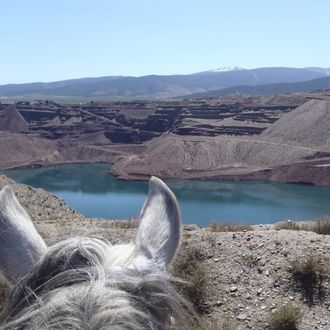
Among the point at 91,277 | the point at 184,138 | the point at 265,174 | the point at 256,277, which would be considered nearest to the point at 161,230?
the point at 91,277

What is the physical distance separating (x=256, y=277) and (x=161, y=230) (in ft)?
17.6

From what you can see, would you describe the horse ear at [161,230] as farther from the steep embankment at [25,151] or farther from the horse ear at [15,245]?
the steep embankment at [25,151]

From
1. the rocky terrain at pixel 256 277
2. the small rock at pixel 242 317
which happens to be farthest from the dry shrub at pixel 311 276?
the small rock at pixel 242 317

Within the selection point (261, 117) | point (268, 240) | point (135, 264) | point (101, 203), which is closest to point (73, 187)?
point (101, 203)

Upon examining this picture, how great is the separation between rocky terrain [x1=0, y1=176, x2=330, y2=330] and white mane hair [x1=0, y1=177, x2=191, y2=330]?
399 cm

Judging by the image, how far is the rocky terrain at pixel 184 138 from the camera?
158ft

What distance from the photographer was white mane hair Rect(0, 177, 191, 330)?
1.07 metres

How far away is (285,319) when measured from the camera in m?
5.56

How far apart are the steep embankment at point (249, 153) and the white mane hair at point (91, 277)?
43025 mm

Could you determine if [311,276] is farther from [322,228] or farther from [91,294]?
[91,294]

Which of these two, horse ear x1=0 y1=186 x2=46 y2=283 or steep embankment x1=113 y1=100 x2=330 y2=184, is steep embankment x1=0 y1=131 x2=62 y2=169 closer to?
steep embankment x1=113 y1=100 x2=330 y2=184

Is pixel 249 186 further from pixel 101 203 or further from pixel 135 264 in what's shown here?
pixel 135 264

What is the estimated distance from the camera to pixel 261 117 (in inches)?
2484

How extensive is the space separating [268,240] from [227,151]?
45117 mm
